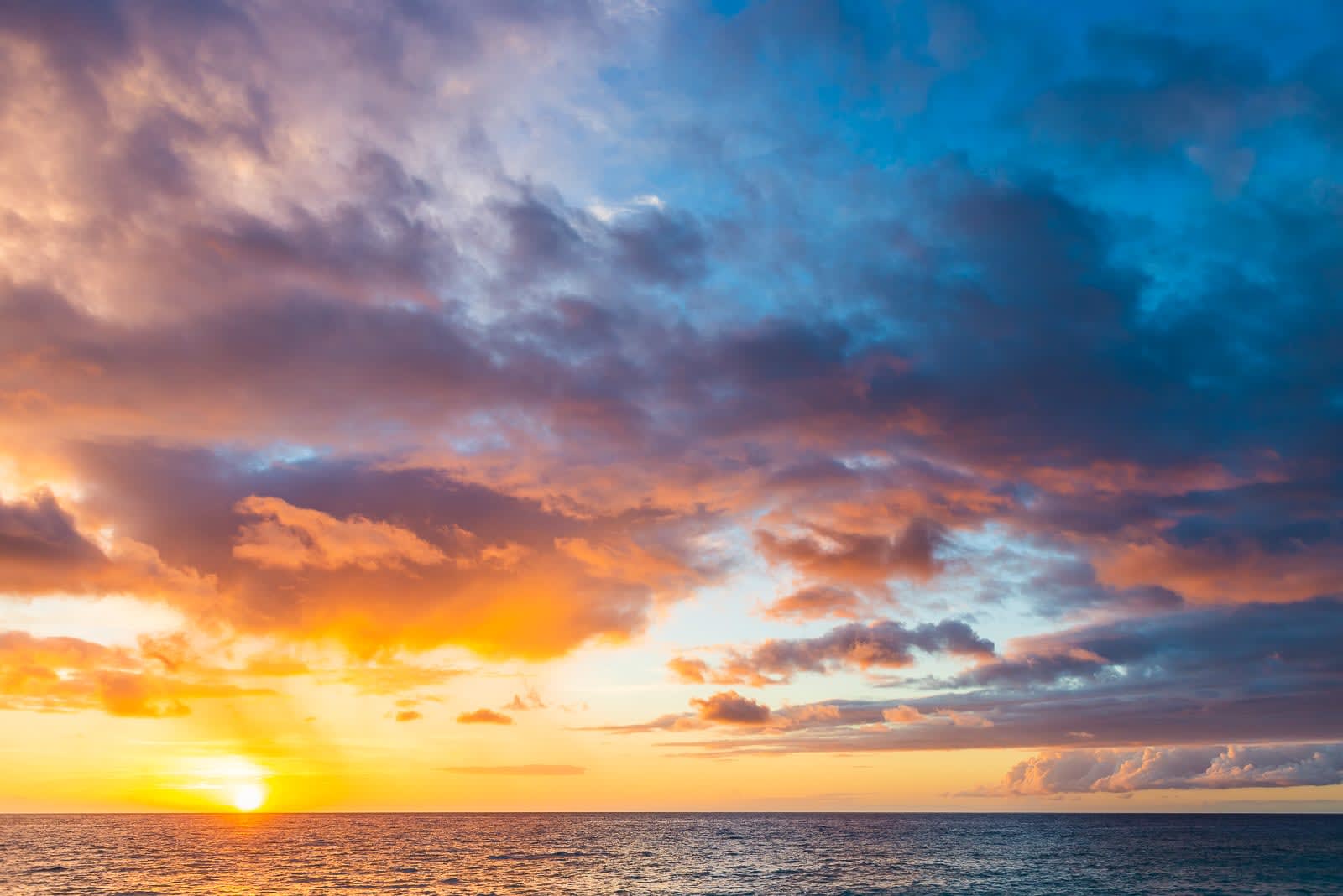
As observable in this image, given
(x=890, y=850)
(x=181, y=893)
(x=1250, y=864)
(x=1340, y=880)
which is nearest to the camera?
(x=181, y=893)

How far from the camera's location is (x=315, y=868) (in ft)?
442

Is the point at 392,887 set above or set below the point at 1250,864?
above

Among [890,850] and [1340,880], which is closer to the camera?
[1340,880]

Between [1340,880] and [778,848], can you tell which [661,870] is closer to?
[778,848]

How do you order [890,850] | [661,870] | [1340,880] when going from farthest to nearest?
[890,850] < [661,870] < [1340,880]

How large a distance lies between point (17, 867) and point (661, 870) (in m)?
101

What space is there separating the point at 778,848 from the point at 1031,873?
2670 inches

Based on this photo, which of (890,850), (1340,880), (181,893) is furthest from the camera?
(890,850)

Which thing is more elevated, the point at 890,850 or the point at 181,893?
the point at 181,893

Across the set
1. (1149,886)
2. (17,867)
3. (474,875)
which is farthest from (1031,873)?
(17,867)

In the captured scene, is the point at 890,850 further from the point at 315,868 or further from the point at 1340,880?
the point at 315,868

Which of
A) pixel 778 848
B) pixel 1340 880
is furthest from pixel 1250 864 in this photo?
pixel 778 848

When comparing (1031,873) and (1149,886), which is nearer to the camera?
(1149,886)

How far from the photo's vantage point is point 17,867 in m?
134
